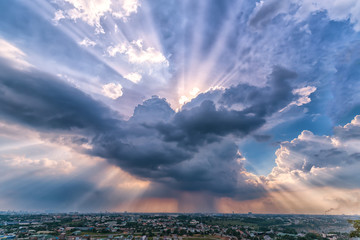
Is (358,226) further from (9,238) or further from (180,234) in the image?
(9,238)

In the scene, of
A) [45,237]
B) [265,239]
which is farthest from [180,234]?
[45,237]

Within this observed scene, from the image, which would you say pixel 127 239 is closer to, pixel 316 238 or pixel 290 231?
pixel 316 238

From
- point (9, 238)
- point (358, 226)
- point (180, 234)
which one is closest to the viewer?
point (358, 226)

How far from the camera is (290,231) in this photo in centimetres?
9131

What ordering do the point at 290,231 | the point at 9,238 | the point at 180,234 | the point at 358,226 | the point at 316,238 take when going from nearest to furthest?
the point at 358,226 → the point at 9,238 → the point at 316,238 → the point at 180,234 → the point at 290,231

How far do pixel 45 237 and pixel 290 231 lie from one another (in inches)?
3777

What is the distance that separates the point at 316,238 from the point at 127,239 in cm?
6412

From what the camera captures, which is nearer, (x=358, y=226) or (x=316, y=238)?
(x=358, y=226)

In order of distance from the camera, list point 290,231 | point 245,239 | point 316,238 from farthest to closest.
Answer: point 290,231 < point 316,238 < point 245,239

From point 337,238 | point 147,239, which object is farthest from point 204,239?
point 337,238

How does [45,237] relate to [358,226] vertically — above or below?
below

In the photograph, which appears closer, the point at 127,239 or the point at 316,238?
the point at 127,239

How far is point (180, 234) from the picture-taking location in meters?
76.2

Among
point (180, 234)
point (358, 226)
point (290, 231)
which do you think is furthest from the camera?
point (290, 231)
